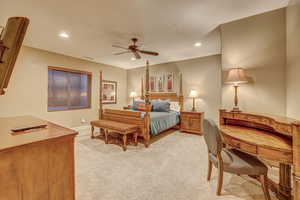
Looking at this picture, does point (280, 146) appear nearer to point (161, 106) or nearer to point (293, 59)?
point (293, 59)

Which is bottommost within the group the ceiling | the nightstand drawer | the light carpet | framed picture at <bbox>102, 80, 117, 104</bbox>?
the light carpet

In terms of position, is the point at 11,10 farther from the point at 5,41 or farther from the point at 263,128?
the point at 263,128

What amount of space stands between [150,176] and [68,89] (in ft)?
14.7

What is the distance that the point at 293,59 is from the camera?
190 cm

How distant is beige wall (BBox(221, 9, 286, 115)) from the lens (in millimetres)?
2158

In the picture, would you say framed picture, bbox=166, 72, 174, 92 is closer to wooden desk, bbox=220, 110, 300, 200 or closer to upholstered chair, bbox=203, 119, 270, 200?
wooden desk, bbox=220, 110, 300, 200

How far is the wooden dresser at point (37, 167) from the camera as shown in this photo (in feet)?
2.66

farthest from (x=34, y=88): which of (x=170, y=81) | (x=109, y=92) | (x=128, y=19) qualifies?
(x=170, y=81)

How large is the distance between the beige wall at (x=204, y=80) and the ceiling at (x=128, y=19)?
0.85 m

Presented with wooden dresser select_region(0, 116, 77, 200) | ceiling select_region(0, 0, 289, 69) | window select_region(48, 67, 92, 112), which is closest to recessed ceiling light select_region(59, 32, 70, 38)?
ceiling select_region(0, 0, 289, 69)

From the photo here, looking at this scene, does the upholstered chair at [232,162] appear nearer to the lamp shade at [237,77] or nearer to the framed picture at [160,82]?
the lamp shade at [237,77]

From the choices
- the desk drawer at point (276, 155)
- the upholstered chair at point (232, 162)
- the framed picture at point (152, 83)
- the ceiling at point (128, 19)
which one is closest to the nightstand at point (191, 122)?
the framed picture at point (152, 83)

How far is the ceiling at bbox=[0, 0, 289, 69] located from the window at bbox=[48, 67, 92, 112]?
111cm

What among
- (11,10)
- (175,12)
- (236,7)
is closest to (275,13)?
(236,7)
